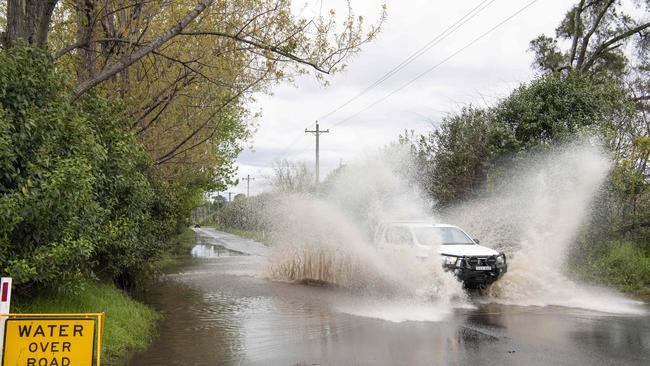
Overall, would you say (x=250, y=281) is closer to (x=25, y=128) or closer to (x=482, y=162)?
(x=482, y=162)

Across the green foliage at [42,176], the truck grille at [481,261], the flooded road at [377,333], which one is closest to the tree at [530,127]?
the truck grille at [481,261]

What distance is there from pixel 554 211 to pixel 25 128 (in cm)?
1346

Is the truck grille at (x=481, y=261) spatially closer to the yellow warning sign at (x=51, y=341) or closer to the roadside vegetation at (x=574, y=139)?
the roadside vegetation at (x=574, y=139)

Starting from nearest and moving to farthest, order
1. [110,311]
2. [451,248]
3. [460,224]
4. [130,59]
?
[130,59] → [110,311] → [451,248] → [460,224]

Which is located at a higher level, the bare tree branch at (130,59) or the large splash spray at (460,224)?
the bare tree branch at (130,59)

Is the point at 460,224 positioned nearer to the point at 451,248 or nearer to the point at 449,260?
the point at 451,248

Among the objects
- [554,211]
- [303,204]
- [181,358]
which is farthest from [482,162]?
[181,358]

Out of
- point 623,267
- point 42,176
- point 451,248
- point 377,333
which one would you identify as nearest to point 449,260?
point 451,248

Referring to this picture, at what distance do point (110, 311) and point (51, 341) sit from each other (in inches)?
159

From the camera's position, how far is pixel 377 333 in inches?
349

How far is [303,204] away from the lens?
16328mm

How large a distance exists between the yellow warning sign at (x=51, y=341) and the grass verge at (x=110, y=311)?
2008 mm

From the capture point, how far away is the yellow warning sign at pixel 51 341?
4.87 m

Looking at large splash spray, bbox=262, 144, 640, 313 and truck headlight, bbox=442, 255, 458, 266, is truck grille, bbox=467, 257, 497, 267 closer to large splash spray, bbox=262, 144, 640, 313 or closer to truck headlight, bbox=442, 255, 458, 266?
truck headlight, bbox=442, 255, 458, 266
